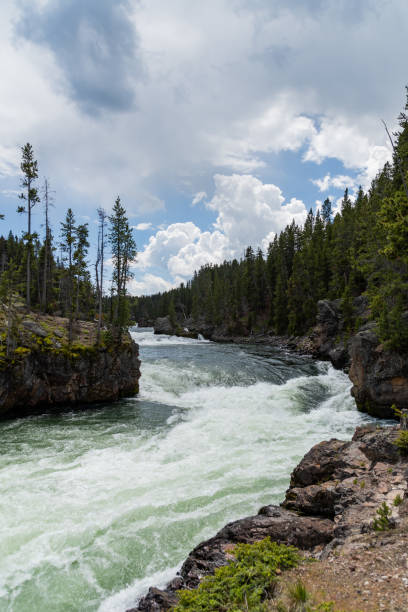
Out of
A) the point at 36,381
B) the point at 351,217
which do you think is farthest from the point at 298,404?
the point at 351,217

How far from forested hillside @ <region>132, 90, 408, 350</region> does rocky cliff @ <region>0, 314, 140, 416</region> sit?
5.27 meters

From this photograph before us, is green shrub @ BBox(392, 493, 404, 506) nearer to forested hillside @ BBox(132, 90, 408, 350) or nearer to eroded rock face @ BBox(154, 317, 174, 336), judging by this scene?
forested hillside @ BBox(132, 90, 408, 350)

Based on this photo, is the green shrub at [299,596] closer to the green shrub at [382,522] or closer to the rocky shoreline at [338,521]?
the rocky shoreline at [338,521]

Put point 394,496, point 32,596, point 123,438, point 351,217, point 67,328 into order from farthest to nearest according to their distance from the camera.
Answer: point 351,217, point 67,328, point 123,438, point 394,496, point 32,596

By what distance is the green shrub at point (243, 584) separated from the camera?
13.0 feet

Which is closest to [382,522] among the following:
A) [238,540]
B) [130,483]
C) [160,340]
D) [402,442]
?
[238,540]

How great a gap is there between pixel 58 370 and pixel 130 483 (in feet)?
34.8

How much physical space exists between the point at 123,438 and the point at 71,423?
3702 millimetres

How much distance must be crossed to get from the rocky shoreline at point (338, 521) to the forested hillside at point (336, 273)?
6943 millimetres

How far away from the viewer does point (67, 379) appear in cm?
1858

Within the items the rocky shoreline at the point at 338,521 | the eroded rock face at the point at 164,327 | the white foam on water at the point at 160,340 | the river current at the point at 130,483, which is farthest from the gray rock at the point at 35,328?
the eroded rock face at the point at 164,327

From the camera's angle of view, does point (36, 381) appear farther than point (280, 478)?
Yes

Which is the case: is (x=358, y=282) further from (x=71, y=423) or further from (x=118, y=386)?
(x=71, y=423)

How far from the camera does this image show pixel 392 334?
16797 mm
